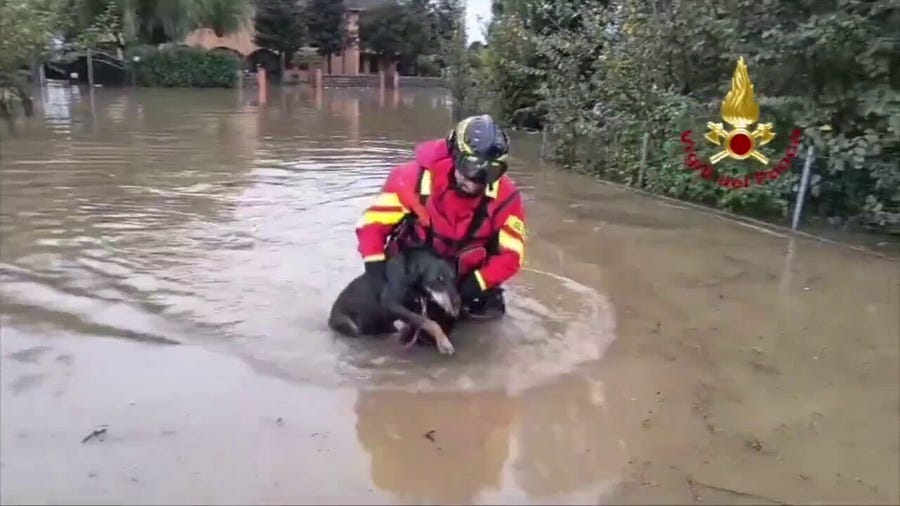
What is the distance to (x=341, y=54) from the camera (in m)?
49.5

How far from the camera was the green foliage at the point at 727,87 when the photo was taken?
26.9ft

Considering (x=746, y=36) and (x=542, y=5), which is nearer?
(x=746, y=36)

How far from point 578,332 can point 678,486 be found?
2.17 meters

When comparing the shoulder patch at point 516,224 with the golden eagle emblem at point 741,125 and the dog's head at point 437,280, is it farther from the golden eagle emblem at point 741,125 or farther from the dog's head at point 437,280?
the golden eagle emblem at point 741,125

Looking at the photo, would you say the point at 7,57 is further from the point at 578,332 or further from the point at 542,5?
the point at 578,332

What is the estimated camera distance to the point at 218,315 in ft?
19.7

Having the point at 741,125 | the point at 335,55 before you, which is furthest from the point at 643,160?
the point at 335,55

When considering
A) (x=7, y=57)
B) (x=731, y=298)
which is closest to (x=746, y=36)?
(x=731, y=298)

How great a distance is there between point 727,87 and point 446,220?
5.89 metres

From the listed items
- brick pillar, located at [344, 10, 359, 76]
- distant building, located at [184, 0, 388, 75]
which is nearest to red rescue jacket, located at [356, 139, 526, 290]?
distant building, located at [184, 0, 388, 75]

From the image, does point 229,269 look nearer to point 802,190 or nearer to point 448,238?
point 448,238

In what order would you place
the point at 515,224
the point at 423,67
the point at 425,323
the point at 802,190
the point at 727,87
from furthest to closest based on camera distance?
1. the point at 423,67
2. the point at 727,87
3. the point at 802,190
4. the point at 515,224
5. the point at 425,323

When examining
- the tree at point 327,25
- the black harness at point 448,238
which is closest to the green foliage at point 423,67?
the tree at point 327,25

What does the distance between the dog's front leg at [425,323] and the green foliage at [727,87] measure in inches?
190
